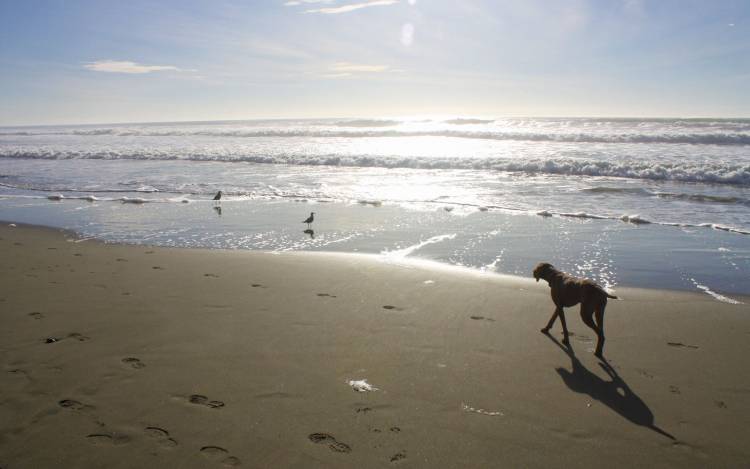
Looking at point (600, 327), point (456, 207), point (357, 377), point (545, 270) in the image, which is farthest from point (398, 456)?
point (456, 207)

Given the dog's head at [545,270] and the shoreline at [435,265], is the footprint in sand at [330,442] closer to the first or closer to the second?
Answer: the dog's head at [545,270]

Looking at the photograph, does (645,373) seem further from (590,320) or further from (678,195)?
(678,195)

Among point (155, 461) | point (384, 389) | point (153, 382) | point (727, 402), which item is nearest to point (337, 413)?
point (384, 389)

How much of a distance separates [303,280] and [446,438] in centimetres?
406

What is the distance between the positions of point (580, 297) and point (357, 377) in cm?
237

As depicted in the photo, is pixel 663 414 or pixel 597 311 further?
pixel 597 311

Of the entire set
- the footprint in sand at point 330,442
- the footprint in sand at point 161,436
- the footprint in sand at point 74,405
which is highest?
the footprint in sand at point 74,405

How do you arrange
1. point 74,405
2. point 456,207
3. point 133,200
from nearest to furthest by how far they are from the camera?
1. point 74,405
2. point 456,207
3. point 133,200

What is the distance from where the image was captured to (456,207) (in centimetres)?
1337

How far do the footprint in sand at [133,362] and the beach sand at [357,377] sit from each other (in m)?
0.02

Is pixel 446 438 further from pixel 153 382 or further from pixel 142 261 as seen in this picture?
pixel 142 261

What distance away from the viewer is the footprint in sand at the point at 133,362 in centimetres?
425

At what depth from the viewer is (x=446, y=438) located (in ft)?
11.0

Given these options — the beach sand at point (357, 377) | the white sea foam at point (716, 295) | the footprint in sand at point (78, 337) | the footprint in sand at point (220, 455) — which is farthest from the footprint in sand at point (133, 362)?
the white sea foam at point (716, 295)
